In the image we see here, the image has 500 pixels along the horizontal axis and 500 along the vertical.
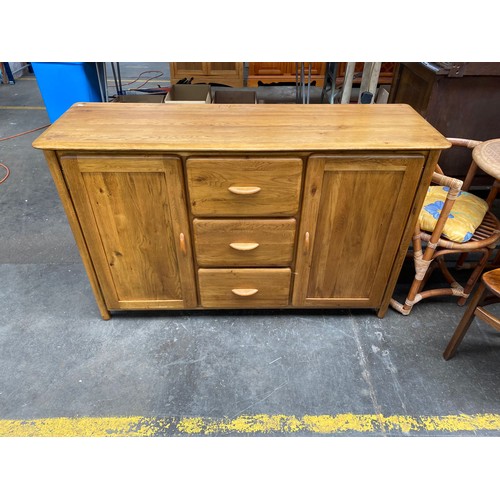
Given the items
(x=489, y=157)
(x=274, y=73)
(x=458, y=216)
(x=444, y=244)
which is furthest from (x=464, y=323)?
(x=274, y=73)

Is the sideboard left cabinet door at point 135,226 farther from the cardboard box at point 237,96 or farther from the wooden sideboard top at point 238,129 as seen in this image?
the cardboard box at point 237,96

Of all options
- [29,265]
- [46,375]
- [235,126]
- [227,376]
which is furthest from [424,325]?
[29,265]

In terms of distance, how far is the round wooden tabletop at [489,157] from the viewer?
5.04 ft

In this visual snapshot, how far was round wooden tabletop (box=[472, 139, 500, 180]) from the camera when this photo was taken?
1536mm

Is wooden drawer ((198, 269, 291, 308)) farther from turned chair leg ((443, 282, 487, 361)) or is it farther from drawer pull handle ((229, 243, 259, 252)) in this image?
turned chair leg ((443, 282, 487, 361))

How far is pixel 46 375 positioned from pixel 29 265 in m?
0.92

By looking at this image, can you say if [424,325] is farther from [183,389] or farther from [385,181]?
[183,389]

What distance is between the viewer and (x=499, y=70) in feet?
7.57

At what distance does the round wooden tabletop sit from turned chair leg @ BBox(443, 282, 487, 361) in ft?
1.64

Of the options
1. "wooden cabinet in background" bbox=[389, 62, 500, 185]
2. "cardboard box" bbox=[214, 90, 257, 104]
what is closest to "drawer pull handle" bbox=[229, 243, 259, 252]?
"wooden cabinet in background" bbox=[389, 62, 500, 185]

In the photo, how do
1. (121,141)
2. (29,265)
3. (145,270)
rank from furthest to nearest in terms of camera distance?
(29,265) < (145,270) < (121,141)

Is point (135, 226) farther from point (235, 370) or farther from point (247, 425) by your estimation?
point (247, 425)

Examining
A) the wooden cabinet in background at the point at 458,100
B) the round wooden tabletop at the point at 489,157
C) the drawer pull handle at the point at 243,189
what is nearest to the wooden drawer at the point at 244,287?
the drawer pull handle at the point at 243,189

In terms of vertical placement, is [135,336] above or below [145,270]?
below
